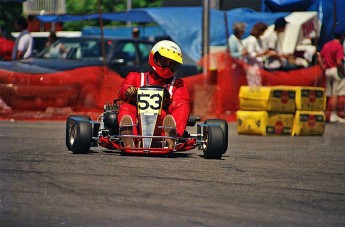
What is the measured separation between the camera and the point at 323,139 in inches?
622

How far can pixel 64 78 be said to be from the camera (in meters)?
18.7

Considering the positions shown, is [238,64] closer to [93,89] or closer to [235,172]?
[93,89]

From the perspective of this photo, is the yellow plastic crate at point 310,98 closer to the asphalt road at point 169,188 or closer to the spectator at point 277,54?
the spectator at point 277,54

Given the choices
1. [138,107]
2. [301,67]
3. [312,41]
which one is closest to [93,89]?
[301,67]

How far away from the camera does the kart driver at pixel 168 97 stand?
11297 millimetres

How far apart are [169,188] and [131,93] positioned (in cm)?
303

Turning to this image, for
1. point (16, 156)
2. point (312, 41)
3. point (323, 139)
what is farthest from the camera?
point (312, 41)

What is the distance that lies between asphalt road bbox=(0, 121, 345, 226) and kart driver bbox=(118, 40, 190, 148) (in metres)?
0.35

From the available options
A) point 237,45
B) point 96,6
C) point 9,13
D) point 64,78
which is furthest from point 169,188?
point 96,6

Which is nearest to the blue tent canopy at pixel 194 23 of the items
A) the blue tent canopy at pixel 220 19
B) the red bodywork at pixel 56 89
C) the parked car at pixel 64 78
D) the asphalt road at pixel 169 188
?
the blue tent canopy at pixel 220 19

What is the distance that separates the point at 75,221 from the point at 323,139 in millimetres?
9459

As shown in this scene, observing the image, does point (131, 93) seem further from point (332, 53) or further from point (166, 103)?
point (332, 53)

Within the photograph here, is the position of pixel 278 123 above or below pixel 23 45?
below

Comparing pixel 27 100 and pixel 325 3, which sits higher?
pixel 325 3
